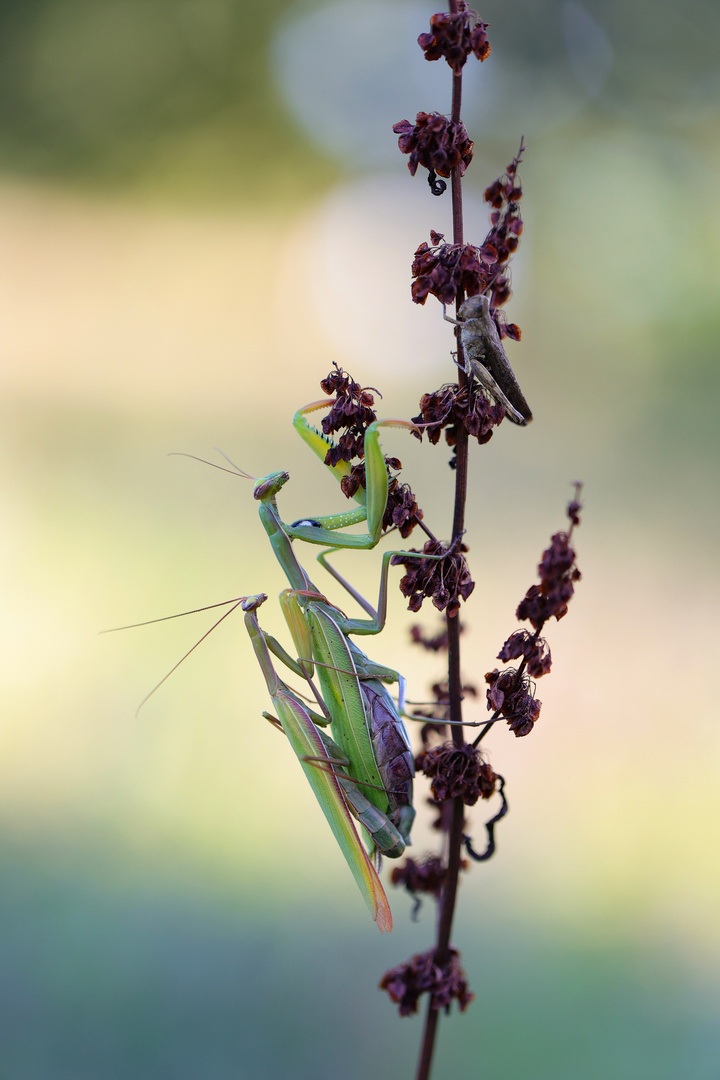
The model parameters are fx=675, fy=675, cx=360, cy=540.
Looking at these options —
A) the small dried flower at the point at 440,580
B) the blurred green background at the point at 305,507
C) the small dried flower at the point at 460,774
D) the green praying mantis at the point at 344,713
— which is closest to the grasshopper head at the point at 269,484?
the green praying mantis at the point at 344,713

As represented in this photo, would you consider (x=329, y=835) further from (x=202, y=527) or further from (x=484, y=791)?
(x=484, y=791)

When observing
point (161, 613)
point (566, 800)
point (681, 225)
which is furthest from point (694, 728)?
point (681, 225)

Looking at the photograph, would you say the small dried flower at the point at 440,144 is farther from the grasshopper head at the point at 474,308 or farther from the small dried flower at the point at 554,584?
the small dried flower at the point at 554,584

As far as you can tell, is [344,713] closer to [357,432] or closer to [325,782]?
[325,782]

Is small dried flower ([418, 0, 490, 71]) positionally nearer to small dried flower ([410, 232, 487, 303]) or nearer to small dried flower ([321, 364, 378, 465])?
small dried flower ([410, 232, 487, 303])

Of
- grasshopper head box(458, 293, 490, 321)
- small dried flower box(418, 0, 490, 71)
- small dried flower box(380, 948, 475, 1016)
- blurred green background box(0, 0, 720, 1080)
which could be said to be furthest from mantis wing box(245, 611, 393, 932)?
blurred green background box(0, 0, 720, 1080)

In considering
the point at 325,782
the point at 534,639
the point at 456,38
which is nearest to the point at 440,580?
the point at 534,639
